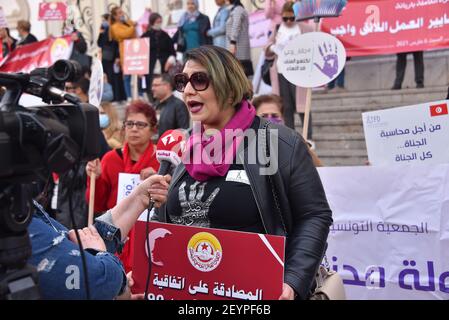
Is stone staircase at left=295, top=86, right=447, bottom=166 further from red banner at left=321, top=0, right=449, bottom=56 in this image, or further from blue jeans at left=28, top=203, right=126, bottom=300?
blue jeans at left=28, top=203, right=126, bottom=300


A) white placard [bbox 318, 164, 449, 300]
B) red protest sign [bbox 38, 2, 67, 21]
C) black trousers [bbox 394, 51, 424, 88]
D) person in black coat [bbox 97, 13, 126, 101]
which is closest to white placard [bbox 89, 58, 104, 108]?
white placard [bbox 318, 164, 449, 300]

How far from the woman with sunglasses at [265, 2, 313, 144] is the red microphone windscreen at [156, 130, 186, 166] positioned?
17.0 ft

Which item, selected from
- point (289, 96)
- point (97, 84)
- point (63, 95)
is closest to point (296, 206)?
point (63, 95)

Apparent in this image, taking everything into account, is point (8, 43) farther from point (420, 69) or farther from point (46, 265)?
point (46, 265)

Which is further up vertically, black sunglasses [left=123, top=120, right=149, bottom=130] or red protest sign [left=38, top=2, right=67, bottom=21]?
red protest sign [left=38, top=2, right=67, bottom=21]

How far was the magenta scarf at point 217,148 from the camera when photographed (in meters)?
2.81

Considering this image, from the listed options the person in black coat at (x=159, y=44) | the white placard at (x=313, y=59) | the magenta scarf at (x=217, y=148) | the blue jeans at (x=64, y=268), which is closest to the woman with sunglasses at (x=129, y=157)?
the white placard at (x=313, y=59)

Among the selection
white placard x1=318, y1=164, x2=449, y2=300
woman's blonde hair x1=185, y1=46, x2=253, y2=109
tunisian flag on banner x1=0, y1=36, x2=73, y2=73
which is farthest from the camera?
tunisian flag on banner x1=0, y1=36, x2=73, y2=73

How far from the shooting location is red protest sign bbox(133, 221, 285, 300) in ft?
8.25

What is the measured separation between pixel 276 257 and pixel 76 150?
3.32 feet

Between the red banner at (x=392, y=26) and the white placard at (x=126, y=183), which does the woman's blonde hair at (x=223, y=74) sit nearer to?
the white placard at (x=126, y=183)

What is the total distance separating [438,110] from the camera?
4.58m

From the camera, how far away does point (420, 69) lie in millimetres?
8805

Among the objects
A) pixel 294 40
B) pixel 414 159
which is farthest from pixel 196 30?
pixel 414 159
